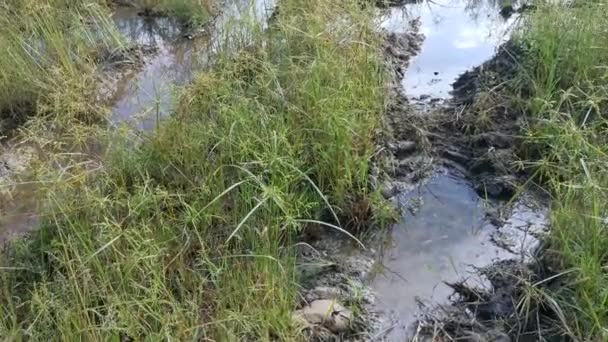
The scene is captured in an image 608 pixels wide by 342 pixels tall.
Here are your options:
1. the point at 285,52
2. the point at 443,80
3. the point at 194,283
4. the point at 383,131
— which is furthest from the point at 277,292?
the point at 443,80

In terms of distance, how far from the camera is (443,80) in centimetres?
479

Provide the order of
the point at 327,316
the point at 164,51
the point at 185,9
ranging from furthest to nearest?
1. the point at 185,9
2. the point at 164,51
3. the point at 327,316

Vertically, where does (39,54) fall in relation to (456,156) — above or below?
above

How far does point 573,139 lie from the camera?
3.07m

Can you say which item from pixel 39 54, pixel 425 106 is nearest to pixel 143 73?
pixel 39 54

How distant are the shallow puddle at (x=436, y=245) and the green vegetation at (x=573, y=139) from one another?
0.35 metres

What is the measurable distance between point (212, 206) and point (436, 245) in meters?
1.15

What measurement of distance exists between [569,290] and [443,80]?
249 cm

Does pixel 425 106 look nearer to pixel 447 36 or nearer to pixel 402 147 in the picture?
pixel 402 147

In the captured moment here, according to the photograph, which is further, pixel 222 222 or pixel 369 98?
pixel 369 98

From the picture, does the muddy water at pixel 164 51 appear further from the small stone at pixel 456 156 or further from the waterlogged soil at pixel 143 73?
the small stone at pixel 456 156

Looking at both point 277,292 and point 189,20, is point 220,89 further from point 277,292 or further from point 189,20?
point 189,20

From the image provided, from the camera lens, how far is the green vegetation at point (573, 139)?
250 centimetres

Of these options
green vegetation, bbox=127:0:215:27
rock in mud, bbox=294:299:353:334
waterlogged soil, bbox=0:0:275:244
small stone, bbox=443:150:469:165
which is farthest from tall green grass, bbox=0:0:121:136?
small stone, bbox=443:150:469:165
